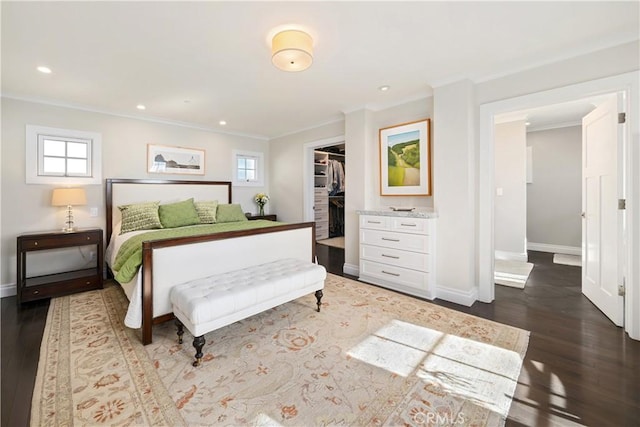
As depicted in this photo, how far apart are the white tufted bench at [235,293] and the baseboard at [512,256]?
3.96m

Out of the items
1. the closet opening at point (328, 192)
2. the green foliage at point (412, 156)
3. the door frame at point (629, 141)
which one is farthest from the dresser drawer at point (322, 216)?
the door frame at point (629, 141)

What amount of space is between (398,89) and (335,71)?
0.96m

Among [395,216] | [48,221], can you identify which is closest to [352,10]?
[395,216]

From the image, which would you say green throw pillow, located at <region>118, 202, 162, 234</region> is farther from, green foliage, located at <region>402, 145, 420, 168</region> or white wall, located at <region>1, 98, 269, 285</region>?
green foliage, located at <region>402, 145, 420, 168</region>

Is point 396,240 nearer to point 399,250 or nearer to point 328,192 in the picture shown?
point 399,250

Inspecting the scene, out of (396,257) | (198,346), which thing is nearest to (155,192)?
(198,346)

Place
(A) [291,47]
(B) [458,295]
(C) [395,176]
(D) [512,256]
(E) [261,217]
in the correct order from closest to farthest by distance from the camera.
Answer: (A) [291,47] → (B) [458,295] → (C) [395,176] → (D) [512,256] → (E) [261,217]

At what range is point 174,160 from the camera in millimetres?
4555

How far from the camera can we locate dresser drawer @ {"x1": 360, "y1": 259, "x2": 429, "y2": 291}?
3.15 m

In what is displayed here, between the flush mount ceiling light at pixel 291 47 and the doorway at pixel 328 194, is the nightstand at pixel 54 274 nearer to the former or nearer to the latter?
the flush mount ceiling light at pixel 291 47

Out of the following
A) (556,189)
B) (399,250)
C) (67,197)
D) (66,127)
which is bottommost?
(399,250)

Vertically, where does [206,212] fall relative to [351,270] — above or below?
above

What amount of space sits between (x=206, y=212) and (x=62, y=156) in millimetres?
1915

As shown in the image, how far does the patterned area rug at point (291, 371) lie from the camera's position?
4.80ft
